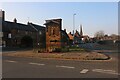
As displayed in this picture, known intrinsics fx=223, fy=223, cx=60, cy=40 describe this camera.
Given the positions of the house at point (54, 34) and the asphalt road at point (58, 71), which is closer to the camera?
the asphalt road at point (58, 71)

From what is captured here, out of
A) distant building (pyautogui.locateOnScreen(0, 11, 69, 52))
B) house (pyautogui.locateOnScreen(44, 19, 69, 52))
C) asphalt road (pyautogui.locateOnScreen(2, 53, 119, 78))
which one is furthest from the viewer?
distant building (pyautogui.locateOnScreen(0, 11, 69, 52))

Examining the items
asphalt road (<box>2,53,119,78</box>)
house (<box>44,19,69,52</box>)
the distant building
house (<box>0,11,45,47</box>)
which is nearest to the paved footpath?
asphalt road (<box>2,53,119,78</box>)

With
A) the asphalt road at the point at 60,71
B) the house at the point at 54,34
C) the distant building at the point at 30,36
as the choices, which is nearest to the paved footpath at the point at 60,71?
the asphalt road at the point at 60,71

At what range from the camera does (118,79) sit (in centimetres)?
1087

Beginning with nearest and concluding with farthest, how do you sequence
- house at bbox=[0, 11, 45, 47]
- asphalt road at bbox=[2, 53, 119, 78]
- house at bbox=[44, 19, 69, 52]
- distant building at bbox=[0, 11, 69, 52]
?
asphalt road at bbox=[2, 53, 119, 78] < house at bbox=[44, 19, 69, 52] < distant building at bbox=[0, 11, 69, 52] < house at bbox=[0, 11, 45, 47]

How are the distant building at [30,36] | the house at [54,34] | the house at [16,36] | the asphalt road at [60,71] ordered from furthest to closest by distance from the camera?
1. the house at [16,36]
2. the distant building at [30,36]
3. the house at [54,34]
4. the asphalt road at [60,71]

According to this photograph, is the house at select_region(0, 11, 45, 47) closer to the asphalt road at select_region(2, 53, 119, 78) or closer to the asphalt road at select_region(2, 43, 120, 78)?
the asphalt road at select_region(2, 43, 120, 78)

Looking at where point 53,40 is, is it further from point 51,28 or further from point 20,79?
point 20,79

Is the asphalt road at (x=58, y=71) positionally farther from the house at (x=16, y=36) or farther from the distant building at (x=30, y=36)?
the house at (x=16, y=36)

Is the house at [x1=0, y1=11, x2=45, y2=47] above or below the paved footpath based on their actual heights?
above

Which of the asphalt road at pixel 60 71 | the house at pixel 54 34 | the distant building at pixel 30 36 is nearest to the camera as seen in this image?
the asphalt road at pixel 60 71

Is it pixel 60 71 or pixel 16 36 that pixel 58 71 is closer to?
pixel 60 71

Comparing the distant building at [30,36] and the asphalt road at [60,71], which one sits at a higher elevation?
the distant building at [30,36]

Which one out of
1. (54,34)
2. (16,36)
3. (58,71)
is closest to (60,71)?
(58,71)
